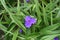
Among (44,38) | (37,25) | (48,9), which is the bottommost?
(44,38)

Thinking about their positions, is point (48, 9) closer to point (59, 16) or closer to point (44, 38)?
point (59, 16)

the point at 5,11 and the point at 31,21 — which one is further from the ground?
the point at 5,11

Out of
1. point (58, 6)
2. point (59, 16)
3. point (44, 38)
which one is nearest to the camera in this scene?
point (44, 38)

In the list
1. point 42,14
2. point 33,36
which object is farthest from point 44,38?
point 42,14

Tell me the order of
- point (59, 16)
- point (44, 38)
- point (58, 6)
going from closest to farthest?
point (44, 38) → point (59, 16) → point (58, 6)

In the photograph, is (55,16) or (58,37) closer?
(58,37)

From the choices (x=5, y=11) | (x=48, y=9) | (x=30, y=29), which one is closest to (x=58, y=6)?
(x=48, y=9)
